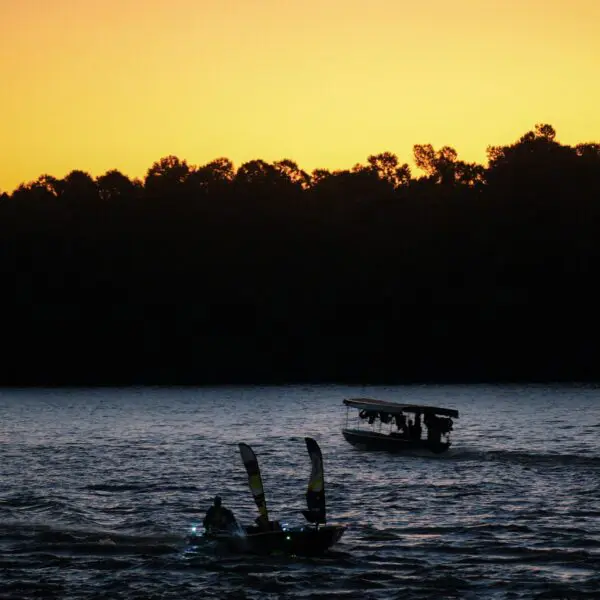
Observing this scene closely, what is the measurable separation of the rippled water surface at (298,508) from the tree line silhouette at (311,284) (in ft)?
211

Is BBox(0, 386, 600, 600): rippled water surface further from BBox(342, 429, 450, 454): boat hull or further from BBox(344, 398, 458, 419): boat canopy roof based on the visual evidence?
BBox(344, 398, 458, 419): boat canopy roof

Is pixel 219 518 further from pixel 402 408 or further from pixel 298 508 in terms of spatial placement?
pixel 402 408

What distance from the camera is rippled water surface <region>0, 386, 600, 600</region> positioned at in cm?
3694

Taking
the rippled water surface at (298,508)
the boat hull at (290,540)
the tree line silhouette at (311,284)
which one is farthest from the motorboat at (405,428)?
the tree line silhouette at (311,284)

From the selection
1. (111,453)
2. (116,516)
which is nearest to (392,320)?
(111,453)

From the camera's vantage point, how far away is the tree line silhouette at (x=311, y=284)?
162875 millimetres

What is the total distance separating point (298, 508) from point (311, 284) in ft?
410

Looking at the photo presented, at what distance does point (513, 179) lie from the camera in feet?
569

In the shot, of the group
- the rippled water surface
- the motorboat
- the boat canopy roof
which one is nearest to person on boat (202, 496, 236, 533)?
the rippled water surface

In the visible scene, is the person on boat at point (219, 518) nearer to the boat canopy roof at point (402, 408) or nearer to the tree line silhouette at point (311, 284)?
the boat canopy roof at point (402, 408)

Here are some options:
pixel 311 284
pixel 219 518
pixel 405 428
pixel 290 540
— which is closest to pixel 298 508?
pixel 219 518

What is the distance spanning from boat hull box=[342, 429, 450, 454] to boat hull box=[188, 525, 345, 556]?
1148 inches

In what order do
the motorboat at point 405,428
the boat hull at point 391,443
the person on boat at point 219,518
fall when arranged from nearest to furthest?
A: the person on boat at point 219,518 → the motorboat at point 405,428 → the boat hull at point 391,443

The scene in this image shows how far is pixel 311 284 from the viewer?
175 m
